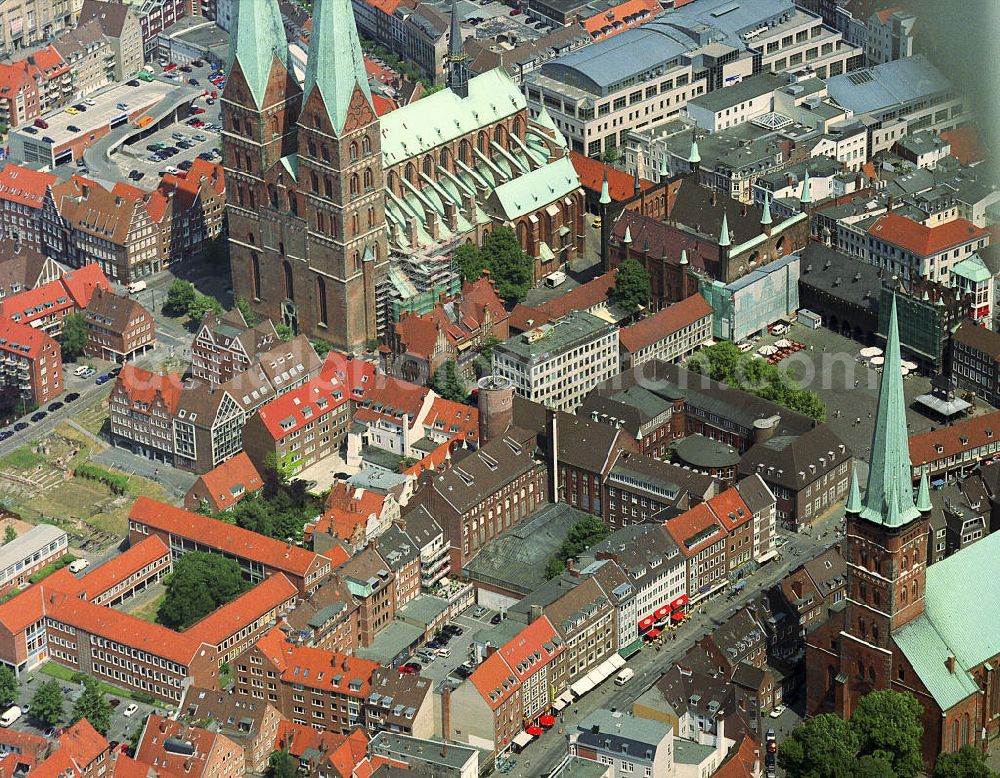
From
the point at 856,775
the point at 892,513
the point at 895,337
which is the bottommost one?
the point at 856,775

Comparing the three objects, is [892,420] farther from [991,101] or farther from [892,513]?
[991,101]

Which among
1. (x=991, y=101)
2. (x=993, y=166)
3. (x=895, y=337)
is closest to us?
(x=991, y=101)

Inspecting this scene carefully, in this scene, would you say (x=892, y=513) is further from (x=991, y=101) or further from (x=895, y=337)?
(x=991, y=101)

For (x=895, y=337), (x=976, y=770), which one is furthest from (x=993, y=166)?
(x=976, y=770)

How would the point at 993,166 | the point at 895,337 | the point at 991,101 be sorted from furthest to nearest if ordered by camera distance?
the point at 993,166, the point at 895,337, the point at 991,101

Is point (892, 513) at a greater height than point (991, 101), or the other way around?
point (991, 101)

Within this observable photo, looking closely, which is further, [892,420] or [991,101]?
[892,420]

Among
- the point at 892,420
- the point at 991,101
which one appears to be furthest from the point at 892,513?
the point at 991,101

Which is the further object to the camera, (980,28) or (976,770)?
(976,770)

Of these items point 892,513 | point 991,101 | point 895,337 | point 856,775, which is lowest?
point 856,775
